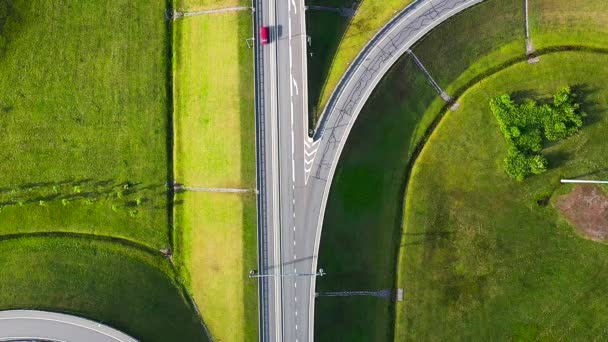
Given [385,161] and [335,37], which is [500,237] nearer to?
[385,161]

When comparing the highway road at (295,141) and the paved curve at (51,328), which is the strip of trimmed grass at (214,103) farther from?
the paved curve at (51,328)

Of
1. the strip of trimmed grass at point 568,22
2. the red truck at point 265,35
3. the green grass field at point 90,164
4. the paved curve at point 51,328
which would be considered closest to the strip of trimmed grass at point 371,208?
the red truck at point 265,35

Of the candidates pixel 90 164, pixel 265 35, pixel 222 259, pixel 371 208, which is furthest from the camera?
pixel 90 164

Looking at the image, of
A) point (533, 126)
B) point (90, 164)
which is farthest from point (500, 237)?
point (90, 164)

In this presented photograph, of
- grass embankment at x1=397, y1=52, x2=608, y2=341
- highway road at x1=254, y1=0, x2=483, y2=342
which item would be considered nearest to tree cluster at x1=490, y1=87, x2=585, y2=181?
grass embankment at x1=397, y1=52, x2=608, y2=341

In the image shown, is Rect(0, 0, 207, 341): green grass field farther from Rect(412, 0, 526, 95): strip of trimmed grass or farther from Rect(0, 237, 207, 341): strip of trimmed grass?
Rect(412, 0, 526, 95): strip of trimmed grass

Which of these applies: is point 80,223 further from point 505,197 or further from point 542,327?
point 542,327
